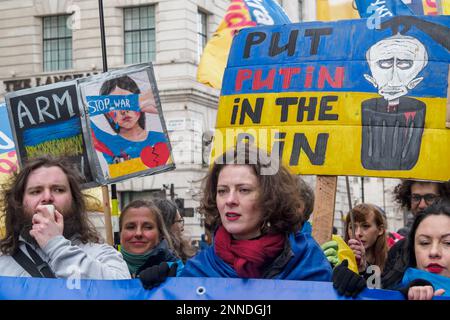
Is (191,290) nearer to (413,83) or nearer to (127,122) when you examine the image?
(413,83)

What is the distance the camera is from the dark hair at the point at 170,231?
5616 millimetres

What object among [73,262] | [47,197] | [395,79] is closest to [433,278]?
[73,262]

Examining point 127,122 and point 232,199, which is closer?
point 232,199

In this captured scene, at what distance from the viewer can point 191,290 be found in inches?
113

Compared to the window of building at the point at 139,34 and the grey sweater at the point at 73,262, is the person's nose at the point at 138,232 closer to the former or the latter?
the grey sweater at the point at 73,262

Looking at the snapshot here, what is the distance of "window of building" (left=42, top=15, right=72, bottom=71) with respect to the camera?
23.0m

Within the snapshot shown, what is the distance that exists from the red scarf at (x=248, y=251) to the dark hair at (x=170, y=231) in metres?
2.39

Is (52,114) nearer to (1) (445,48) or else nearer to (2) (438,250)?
(1) (445,48)

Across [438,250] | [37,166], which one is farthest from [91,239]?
[438,250]

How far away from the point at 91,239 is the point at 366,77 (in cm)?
233

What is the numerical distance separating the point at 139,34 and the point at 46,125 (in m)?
17.5

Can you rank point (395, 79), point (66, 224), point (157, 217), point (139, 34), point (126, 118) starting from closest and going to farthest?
point (66, 224), point (395, 79), point (157, 217), point (126, 118), point (139, 34)

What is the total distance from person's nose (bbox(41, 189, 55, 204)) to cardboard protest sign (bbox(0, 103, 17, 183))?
128 inches

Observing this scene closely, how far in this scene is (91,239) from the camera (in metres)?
3.54
